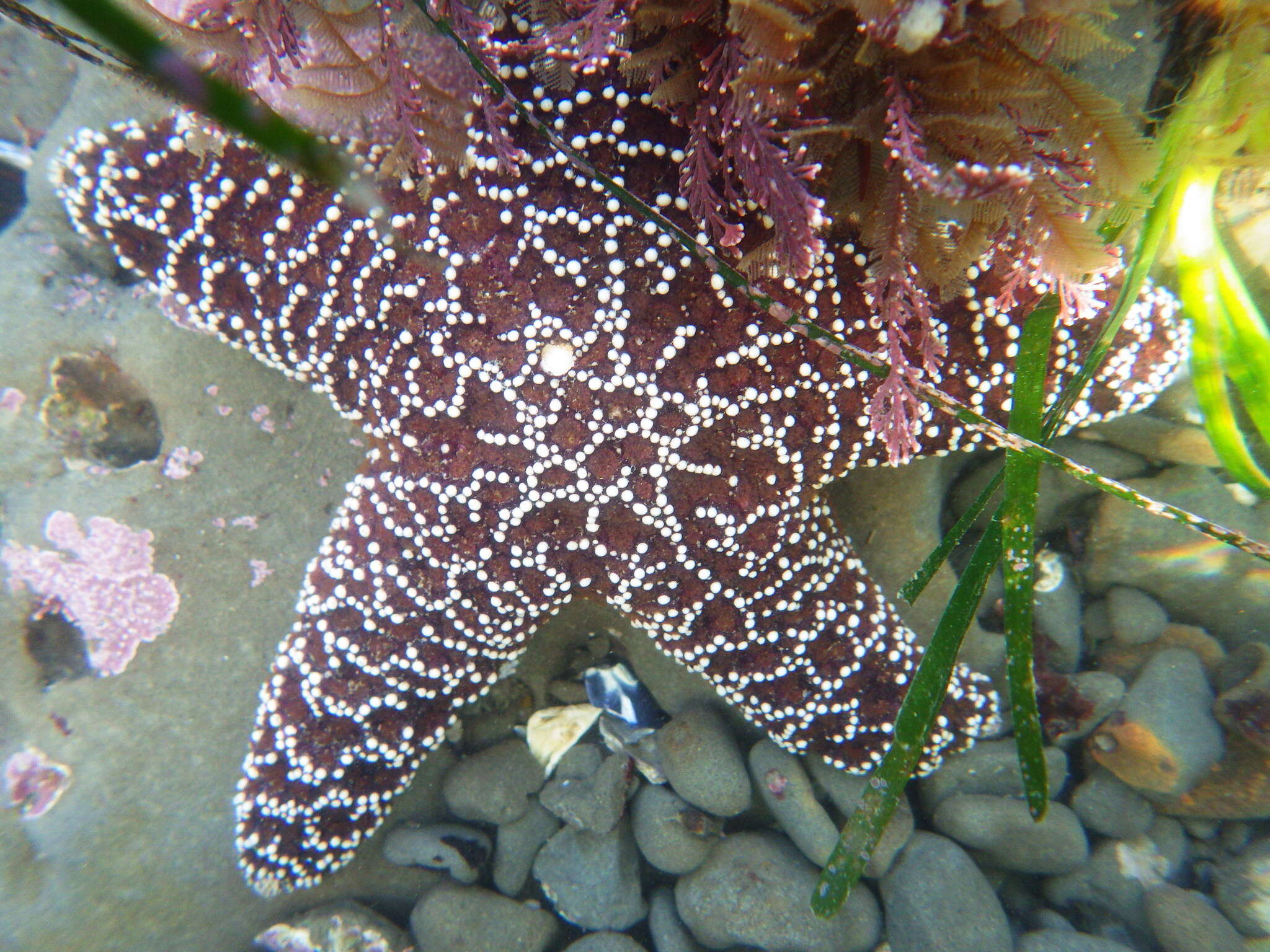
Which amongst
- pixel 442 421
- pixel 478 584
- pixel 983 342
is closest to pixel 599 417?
pixel 442 421

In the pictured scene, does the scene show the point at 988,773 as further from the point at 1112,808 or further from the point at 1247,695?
the point at 1247,695

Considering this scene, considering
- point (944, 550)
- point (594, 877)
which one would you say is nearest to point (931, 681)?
point (944, 550)

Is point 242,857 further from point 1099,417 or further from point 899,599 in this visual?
point 1099,417

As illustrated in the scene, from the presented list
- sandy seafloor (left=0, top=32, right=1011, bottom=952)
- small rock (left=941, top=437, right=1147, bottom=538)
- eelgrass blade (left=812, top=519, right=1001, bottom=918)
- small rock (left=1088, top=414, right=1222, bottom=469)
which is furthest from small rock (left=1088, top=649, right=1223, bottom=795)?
eelgrass blade (left=812, top=519, right=1001, bottom=918)

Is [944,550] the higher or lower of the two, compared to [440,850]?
higher

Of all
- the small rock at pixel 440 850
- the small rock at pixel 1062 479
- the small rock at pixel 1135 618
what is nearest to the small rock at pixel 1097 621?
the small rock at pixel 1135 618

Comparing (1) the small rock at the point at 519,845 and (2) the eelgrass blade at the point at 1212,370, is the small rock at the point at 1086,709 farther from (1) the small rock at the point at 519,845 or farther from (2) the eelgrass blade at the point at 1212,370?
(1) the small rock at the point at 519,845
